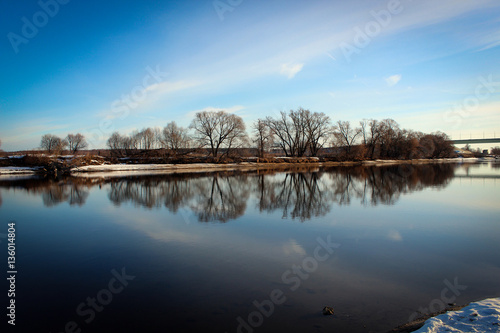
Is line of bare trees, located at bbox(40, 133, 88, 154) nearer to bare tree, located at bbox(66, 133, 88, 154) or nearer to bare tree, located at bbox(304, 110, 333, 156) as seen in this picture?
bare tree, located at bbox(66, 133, 88, 154)

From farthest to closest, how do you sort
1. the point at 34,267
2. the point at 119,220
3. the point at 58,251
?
the point at 119,220 → the point at 58,251 → the point at 34,267

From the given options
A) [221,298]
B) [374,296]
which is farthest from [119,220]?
[374,296]

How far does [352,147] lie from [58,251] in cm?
7873

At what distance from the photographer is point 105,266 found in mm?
6008

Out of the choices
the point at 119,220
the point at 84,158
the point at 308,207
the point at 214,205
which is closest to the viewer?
the point at 119,220

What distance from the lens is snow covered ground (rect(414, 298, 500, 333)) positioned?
342cm

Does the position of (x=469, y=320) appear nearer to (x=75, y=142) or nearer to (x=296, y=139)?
(x=296, y=139)

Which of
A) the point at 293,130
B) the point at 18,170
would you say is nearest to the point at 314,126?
the point at 293,130

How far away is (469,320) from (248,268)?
355 cm

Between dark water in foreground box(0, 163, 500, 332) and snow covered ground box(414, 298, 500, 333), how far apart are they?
1.34 ft

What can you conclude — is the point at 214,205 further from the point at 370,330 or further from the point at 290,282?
the point at 370,330

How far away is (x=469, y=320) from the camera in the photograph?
11.8ft

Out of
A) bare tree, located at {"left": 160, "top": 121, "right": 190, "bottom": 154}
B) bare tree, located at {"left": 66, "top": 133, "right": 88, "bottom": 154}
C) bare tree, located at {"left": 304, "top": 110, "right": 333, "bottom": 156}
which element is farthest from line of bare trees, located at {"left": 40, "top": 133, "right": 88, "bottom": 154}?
bare tree, located at {"left": 304, "top": 110, "right": 333, "bottom": 156}

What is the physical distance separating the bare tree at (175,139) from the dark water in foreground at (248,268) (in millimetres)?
56585
